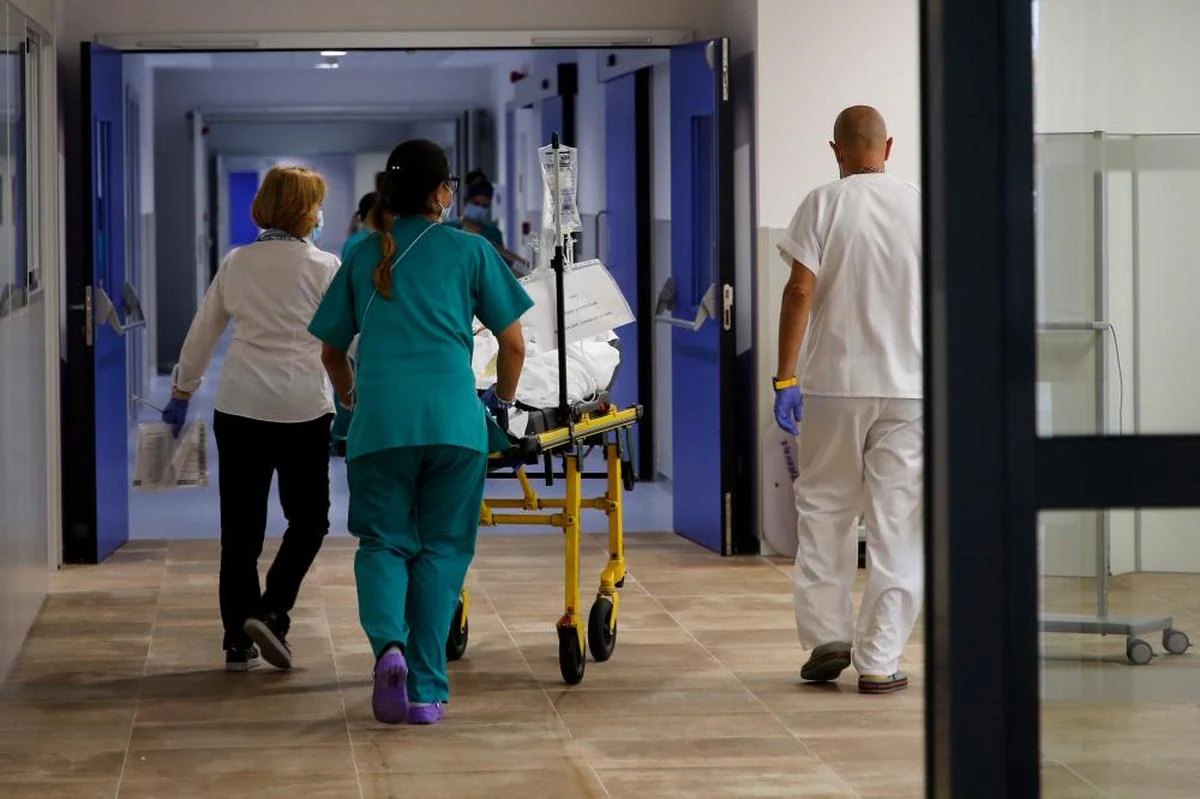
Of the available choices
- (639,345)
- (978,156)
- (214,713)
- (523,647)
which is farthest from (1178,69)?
(639,345)

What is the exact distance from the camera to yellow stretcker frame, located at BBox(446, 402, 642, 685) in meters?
4.77

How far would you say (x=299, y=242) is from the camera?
5031 millimetres

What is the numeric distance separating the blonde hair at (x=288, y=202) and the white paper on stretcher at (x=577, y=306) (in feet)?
2.12

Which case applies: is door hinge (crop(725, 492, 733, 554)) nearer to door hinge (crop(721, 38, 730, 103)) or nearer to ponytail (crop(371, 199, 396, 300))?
door hinge (crop(721, 38, 730, 103))

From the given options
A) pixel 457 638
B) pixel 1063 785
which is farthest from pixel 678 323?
pixel 1063 785

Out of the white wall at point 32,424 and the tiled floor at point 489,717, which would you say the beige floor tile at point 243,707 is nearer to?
the tiled floor at point 489,717

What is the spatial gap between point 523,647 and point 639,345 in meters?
4.55

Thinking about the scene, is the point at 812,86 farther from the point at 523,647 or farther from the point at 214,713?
the point at 214,713

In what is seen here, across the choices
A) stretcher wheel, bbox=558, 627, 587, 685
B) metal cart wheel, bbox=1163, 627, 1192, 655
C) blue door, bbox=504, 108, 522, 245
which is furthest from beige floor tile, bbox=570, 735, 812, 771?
blue door, bbox=504, 108, 522, 245

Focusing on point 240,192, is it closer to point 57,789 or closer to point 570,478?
point 570,478

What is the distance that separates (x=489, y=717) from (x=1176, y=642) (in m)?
2.31

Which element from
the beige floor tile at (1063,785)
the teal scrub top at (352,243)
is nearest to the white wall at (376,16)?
the teal scrub top at (352,243)

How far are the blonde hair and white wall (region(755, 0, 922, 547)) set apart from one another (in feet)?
7.84

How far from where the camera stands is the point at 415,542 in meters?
4.50
